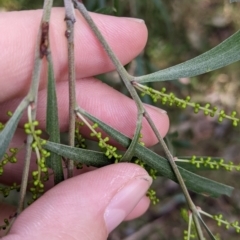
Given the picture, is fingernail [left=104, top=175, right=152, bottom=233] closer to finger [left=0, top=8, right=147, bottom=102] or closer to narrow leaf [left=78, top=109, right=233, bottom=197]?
narrow leaf [left=78, top=109, right=233, bottom=197]

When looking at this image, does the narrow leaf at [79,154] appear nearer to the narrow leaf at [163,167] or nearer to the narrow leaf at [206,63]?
the narrow leaf at [163,167]

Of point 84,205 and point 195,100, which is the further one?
point 195,100

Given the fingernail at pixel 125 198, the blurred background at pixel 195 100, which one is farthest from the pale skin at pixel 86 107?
the blurred background at pixel 195 100

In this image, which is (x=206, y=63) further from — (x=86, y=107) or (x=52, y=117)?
(x=86, y=107)

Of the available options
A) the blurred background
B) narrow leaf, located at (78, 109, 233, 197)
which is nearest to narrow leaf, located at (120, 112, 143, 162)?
narrow leaf, located at (78, 109, 233, 197)

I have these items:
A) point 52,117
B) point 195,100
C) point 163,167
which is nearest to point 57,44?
point 52,117
